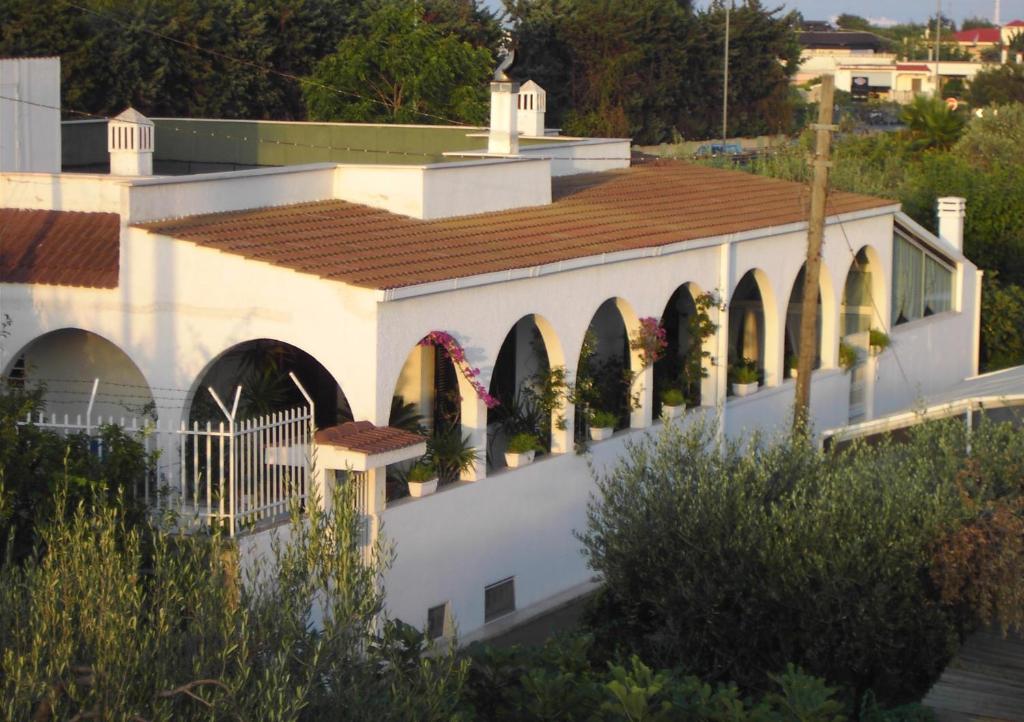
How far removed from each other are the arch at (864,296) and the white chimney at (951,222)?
3.84 metres

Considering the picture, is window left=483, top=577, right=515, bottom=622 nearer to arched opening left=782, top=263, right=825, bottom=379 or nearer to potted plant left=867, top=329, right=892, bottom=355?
arched opening left=782, top=263, right=825, bottom=379

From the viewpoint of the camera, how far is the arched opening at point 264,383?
594 inches

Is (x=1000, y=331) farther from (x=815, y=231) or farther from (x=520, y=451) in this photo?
(x=520, y=451)

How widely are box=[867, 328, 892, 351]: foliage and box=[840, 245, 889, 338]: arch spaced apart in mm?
232

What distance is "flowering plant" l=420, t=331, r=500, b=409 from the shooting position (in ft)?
48.9

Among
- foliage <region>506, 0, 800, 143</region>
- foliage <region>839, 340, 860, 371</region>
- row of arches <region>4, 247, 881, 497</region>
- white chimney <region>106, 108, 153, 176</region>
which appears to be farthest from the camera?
foliage <region>506, 0, 800, 143</region>

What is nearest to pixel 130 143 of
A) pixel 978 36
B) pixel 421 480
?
pixel 421 480

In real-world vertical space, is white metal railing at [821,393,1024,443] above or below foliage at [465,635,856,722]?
above

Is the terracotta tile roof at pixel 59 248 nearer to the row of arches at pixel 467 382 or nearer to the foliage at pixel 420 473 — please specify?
the row of arches at pixel 467 382

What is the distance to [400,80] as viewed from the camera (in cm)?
4128

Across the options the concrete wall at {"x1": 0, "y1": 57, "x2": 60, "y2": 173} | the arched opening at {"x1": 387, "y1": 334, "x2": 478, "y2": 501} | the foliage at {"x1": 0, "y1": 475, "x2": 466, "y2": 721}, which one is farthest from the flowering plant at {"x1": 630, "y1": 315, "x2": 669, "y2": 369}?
the foliage at {"x1": 0, "y1": 475, "x2": 466, "y2": 721}

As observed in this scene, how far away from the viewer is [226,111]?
4788cm

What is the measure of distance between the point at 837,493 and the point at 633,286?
19.2ft

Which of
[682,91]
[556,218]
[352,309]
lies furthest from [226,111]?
[352,309]
